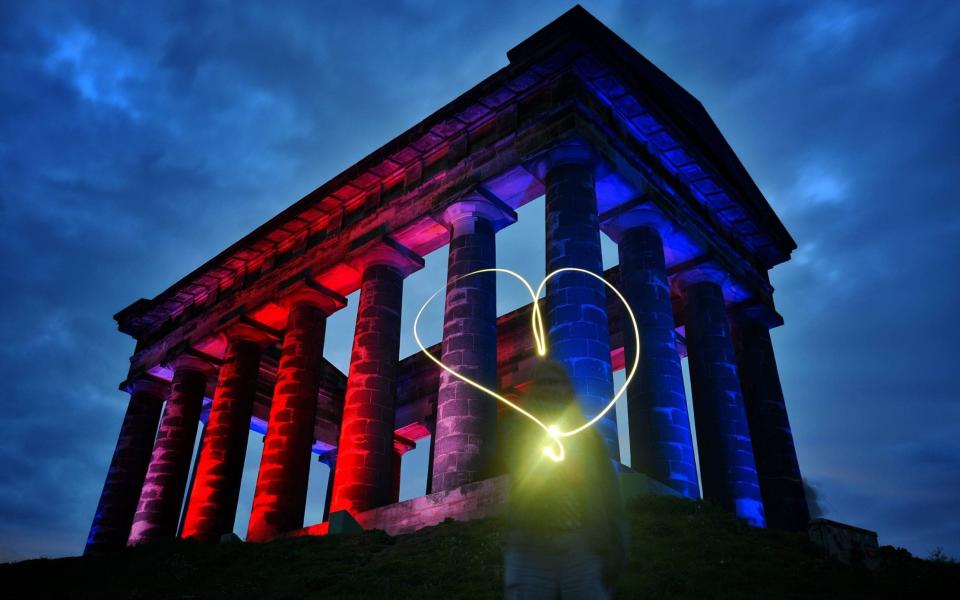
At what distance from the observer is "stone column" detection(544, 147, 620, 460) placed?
44.3 ft

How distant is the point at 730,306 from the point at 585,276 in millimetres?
8989

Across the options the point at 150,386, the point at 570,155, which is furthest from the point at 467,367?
the point at 150,386

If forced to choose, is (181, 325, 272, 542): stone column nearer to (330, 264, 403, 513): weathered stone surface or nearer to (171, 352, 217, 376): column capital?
(171, 352, 217, 376): column capital

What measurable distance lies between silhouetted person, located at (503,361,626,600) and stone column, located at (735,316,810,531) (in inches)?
620

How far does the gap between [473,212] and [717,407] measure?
8271mm

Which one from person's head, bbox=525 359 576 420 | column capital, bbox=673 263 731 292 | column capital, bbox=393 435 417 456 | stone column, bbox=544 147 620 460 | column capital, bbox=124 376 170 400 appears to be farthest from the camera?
column capital, bbox=393 435 417 456

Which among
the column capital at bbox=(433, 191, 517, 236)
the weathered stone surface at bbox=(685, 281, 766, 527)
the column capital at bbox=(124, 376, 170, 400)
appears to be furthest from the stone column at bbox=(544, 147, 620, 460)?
the column capital at bbox=(124, 376, 170, 400)

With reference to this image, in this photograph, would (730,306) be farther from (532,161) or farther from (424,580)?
(424,580)

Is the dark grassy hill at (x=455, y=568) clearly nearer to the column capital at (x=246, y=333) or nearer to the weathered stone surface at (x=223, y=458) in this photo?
the weathered stone surface at (x=223, y=458)

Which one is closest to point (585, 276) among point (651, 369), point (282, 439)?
point (651, 369)

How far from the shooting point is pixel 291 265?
23188 millimetres

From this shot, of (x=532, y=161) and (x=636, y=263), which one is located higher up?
(x=532, y=161)

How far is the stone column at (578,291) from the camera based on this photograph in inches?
532

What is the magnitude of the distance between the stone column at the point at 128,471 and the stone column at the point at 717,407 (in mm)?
19209
